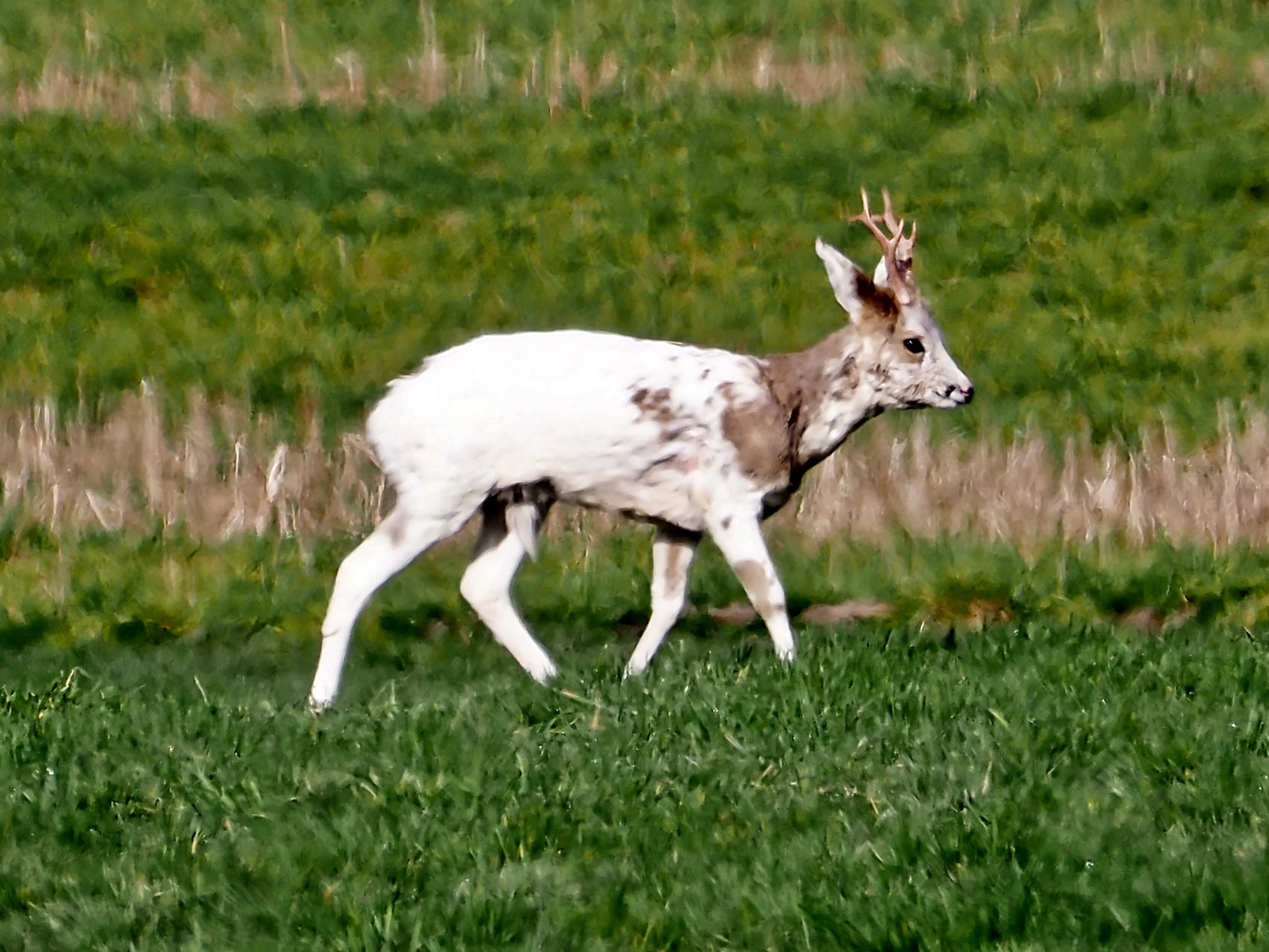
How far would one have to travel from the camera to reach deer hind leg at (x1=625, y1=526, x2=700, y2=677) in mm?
8844

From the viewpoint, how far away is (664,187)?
59.9 feet

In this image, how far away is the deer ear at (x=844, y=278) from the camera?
29.2 ft

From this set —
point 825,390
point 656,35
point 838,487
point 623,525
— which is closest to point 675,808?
point 825,390

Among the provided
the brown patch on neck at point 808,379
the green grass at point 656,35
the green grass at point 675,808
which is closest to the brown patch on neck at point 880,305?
the brown patch on neck at point 808,379

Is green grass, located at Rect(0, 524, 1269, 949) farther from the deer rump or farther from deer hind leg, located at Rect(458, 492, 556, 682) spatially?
the deer rump

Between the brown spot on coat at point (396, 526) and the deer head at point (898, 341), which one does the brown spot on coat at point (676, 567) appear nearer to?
the deer head at point (898, 341)

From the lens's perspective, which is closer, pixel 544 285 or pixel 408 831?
pixel 408 831

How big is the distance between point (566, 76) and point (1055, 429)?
27.0ft

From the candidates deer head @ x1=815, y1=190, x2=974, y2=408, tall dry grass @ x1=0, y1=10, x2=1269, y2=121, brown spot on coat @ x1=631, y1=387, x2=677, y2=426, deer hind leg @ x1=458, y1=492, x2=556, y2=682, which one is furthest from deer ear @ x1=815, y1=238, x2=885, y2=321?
tall dry grass @ x1=0, y1=10, x2=1269, y2=121

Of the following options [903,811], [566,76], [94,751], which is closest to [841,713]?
[903,811]

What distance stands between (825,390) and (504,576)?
5.06 feet

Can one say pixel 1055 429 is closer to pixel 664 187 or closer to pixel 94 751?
pixel 664 187

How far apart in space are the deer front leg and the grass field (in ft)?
0.59

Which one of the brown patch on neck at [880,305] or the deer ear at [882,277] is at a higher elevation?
the deer ear at [882,277]
